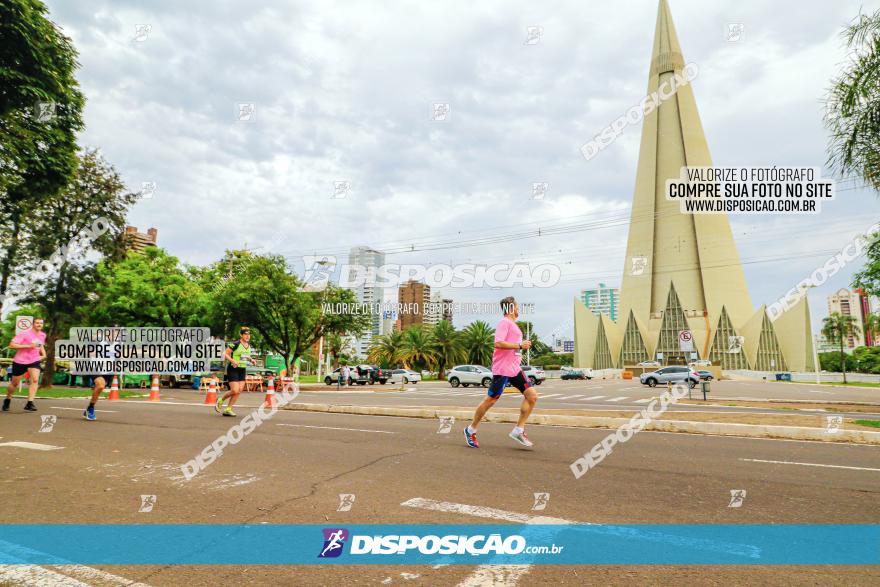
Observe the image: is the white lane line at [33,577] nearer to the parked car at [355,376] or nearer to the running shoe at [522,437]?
the running shoe at [522,437]

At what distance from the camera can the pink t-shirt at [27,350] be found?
1047 centimetres

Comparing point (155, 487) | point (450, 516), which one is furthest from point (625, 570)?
point (155, 487)

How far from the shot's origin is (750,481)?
5109mm

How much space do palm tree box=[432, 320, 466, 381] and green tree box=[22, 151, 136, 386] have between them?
121 ft

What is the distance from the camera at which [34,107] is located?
1237 centimetres

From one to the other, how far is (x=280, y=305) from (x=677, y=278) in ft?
248

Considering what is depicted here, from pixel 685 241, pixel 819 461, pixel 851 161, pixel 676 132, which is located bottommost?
pixel 819 461

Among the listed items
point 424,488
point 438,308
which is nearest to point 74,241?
point 424,488

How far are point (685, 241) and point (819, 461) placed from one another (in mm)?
91243

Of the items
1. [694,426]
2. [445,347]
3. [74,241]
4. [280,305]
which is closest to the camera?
[694,426]

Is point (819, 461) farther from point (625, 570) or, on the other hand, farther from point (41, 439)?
point (41, 439)

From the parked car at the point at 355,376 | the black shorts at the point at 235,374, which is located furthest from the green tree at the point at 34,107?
the parked car at the point at 355,376

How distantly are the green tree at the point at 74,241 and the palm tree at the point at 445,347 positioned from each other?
37.0 m

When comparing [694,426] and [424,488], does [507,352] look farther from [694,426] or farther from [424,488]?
[694,426]
